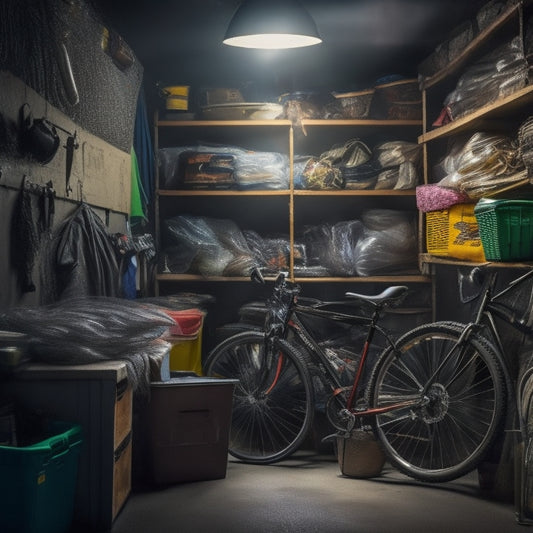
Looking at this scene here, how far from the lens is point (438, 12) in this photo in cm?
543

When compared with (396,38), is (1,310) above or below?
below

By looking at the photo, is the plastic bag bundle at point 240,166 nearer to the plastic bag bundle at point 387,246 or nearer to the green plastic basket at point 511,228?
the plastic bag bundle at point 387,246

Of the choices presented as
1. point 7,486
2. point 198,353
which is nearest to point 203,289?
point 198,353

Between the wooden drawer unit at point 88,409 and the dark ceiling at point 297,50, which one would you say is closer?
the wooden drawer unit at point 88,409

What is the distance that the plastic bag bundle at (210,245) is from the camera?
582 cm

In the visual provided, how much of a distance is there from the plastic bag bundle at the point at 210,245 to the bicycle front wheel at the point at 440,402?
163 cm

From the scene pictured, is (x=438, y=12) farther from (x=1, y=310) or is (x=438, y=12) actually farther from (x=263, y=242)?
(x=1, y=310)

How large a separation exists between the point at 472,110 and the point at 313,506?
2.42 m

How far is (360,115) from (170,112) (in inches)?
54.5

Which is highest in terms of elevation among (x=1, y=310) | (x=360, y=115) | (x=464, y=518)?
(x=360, y=115)

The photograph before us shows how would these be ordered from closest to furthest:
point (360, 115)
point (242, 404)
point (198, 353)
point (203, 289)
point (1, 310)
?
point (1, 310) → point (242, 404) → point (198, 353) → point (360, 115) → point (203, 289)

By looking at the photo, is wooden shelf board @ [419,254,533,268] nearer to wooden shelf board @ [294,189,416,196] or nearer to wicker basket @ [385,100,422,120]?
wooden shelf board @ [294,189,416,196]

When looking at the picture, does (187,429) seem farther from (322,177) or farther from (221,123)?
(221,123)

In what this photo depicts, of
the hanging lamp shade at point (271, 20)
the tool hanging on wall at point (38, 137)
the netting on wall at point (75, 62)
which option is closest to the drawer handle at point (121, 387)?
the tool hanging on wall at point (38, 137)
